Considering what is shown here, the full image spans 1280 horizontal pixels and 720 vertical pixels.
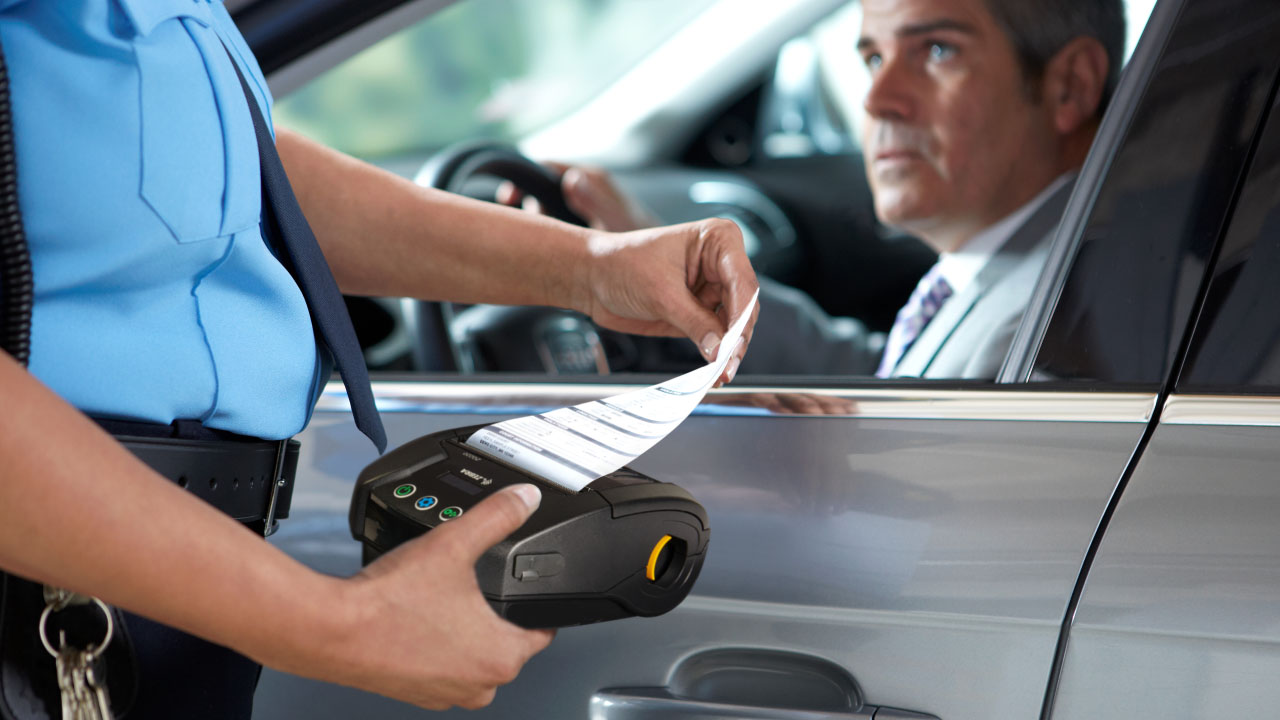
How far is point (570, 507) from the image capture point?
692mm

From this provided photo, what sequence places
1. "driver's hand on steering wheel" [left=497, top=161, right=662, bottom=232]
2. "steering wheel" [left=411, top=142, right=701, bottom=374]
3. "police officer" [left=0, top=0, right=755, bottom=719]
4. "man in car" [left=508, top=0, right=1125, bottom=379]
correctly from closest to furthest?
1. "police officer" [left=0, top=0, right=755, bottom=719]
2. "man in car" [left=508, top=0, right=1125, bottom=379]
3. "steering wheel" [left=411, top=142, right=701, bottom=374]
4. "driver's hand on steering wheel" [left=497, top=161, right=662, bottom=232]

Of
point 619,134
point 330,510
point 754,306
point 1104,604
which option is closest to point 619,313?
point 754,306

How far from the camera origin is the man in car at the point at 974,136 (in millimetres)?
1307

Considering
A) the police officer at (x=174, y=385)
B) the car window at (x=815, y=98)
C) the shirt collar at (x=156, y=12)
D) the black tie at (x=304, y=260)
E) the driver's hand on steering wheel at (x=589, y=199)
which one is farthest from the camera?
the car window at (x=815, y=98)

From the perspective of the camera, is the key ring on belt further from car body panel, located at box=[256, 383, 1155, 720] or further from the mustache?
the mustache

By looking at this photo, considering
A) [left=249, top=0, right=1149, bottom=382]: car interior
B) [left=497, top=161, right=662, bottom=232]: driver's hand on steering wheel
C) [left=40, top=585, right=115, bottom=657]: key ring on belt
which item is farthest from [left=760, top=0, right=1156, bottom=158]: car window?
[left=40, top=585, right=115, bottom=657]: key ring on belt

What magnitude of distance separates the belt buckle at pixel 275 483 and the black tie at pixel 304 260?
0.07m

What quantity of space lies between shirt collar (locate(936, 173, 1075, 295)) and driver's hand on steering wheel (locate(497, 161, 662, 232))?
67 centimetres

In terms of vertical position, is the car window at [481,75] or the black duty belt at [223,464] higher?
the car window at [481,75]

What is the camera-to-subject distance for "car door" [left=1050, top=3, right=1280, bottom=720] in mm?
788

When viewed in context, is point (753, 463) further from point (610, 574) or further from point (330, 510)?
point (330, 510)

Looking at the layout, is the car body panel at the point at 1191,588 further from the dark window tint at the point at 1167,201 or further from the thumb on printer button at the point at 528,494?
the thumb on printer button at the point at 528,494

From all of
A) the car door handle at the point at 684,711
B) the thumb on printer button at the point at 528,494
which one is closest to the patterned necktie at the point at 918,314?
the car door handle at the point at 684,711

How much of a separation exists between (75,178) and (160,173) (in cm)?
5
